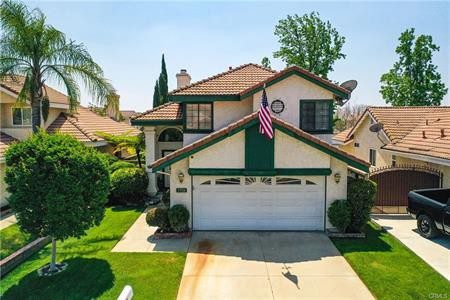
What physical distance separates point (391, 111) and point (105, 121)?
23.7 m

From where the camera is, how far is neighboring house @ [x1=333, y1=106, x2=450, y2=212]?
16703mm

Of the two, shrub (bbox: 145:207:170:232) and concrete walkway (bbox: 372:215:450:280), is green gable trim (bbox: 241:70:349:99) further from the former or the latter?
shrub (bbox: 145:207:170:232)

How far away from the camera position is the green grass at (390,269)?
8.87 meters

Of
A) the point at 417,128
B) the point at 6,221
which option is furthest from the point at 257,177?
the point at 417,128

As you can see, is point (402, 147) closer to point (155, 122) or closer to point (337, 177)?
point (337, 177)

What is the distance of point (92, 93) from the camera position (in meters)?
16.0

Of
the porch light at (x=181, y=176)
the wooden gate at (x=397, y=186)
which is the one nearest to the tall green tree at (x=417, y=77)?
the wooden gate at (x=397, y=186)

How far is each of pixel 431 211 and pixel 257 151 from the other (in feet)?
23.3

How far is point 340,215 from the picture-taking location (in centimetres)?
1275

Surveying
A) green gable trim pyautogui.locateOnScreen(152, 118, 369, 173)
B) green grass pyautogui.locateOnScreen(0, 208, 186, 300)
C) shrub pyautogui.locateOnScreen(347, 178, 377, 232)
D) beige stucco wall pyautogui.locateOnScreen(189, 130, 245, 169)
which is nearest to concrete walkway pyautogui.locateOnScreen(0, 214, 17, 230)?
green grass pyautogui.locateOnScreen(0, 208, 186, 300)

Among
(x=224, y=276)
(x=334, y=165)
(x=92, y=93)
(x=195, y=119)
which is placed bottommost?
(x=224, y=276)

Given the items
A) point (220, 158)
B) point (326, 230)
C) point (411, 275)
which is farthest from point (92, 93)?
point (411, 275)

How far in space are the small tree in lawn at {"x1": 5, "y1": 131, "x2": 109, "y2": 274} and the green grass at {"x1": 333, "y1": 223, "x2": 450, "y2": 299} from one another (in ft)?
28.4

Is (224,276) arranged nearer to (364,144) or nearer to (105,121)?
(364,144)
